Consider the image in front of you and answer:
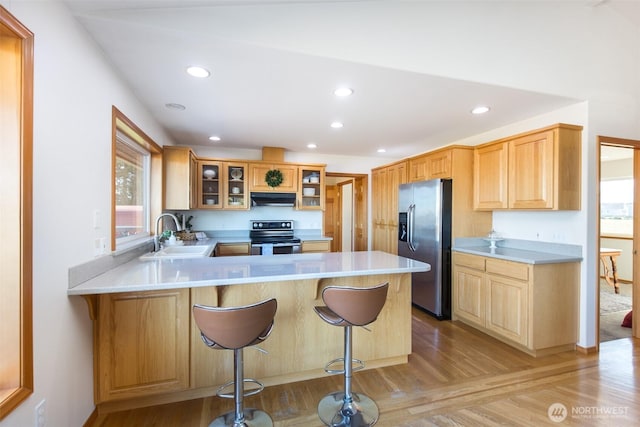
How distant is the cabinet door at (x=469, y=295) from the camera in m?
3.13

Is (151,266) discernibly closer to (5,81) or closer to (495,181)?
(5,81)

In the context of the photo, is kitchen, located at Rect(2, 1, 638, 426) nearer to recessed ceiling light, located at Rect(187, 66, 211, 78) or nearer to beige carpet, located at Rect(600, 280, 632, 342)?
recessed ceiling light, located at Rect(187, 66, 211, 78)

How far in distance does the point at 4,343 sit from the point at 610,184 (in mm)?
8165

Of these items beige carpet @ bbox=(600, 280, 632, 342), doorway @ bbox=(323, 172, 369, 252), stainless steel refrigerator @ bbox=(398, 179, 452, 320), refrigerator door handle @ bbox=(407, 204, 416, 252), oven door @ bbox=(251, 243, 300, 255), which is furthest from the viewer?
doorway @ bbox=(323, 172, 369, 252)

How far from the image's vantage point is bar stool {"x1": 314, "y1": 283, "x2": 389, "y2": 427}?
66.7 inches

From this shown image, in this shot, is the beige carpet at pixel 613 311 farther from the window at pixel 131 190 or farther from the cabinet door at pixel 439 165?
the window at pixel 131 190

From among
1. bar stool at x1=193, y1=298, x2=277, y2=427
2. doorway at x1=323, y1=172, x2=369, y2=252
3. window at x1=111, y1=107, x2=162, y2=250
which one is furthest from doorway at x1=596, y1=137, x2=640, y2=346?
window at x1=111, y1=107, x2=162, y2=250

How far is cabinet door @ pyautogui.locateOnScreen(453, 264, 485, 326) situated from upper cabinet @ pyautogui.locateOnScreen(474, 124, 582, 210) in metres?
0.82

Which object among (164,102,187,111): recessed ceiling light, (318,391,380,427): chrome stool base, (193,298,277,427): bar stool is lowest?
(318,391,380,427): chrome stool base

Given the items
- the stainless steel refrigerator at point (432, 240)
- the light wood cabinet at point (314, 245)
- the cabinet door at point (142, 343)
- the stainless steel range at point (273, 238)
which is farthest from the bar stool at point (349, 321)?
the light wood cabinet at point (314, 245)

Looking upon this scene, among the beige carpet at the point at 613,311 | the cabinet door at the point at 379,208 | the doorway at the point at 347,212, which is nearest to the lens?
the beige carpet at the point at 613,311

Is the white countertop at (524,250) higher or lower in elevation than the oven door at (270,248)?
higher

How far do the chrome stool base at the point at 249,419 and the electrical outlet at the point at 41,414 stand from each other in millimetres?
814

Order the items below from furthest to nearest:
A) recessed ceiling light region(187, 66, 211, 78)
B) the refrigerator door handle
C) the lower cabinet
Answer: the refrigerator door handle < the lower cabinet < recessed ceiling light region(187, 66, 211, 78)
